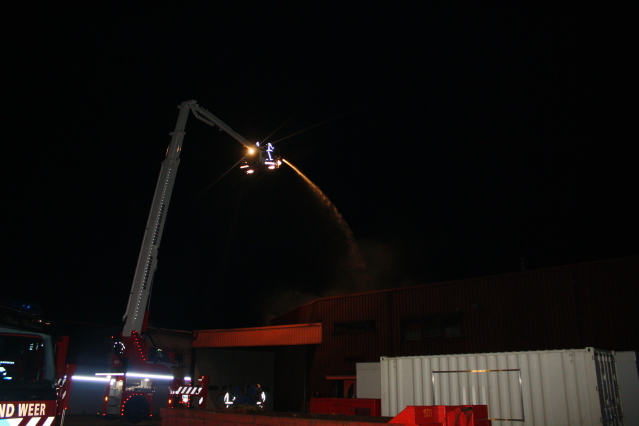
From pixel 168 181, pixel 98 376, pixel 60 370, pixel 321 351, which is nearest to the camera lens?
pixel 60 370

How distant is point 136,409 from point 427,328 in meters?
13.8

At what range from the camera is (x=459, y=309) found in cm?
2320

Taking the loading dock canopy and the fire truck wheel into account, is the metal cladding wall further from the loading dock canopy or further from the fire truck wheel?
the fire truck wheel

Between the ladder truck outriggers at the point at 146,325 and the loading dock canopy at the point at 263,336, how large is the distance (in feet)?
32.0

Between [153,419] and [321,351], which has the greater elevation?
[321,351]

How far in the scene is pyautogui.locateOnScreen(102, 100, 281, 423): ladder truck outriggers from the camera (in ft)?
50.5

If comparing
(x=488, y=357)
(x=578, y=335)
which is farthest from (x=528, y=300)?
(x=488, y=357)

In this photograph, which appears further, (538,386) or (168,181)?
(168,181)

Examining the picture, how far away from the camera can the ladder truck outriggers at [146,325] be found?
15391 millimetres

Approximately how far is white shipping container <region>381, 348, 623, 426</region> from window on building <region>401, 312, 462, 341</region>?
11.8 metres

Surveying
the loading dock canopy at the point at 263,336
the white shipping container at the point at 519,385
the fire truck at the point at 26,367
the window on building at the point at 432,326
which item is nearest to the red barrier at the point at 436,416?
the white shipping container at the point at 519,385

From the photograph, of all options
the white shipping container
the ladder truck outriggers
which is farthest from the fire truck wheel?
the white shipping container

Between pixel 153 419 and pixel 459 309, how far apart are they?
14090mm

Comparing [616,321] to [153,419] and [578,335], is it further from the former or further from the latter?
[153,419]
